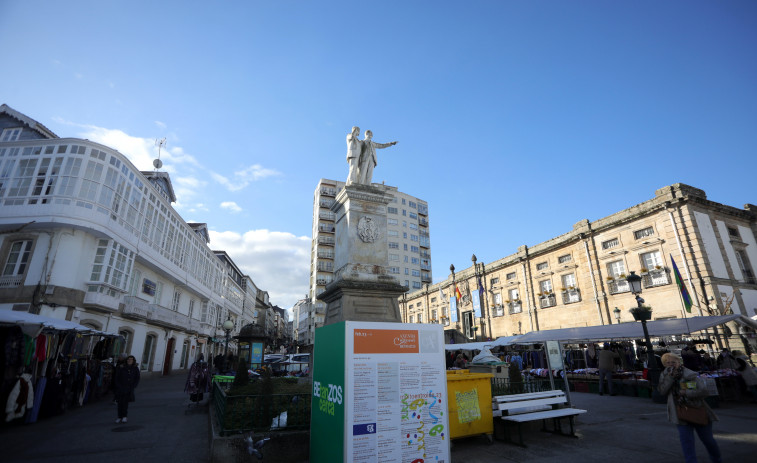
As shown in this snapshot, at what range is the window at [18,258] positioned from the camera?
A: 16.8 meters

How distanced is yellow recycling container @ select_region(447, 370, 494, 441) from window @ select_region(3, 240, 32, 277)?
67.0ft

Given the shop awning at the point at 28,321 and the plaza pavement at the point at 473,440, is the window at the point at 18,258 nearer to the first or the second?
the shop awning at the point at 28,321

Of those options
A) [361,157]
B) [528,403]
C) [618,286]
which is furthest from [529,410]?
[618,286]

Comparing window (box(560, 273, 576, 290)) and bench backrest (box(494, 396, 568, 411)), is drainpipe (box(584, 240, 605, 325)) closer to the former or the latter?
window (box(560, 273, 576, 290))

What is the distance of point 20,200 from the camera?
17.0 metres

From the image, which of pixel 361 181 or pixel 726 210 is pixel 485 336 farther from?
pixel 361 181

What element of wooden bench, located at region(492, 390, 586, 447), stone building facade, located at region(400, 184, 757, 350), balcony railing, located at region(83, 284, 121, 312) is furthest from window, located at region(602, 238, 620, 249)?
balcony railing, located at region(83, 284, 121, 312)

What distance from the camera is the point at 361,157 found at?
10.4 meters

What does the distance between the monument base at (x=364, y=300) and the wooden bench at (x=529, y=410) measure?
8.56ft

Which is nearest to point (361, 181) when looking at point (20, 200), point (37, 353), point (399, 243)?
point (37, 353)

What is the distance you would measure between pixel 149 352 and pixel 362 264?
79.4 feet

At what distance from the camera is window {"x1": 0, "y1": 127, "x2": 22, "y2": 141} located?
69.7ft

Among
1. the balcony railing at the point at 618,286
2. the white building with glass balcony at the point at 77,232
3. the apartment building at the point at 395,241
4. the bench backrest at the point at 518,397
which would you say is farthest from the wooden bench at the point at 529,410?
the apartment building at the point at 395,241

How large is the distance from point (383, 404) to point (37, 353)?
36.5 ft
